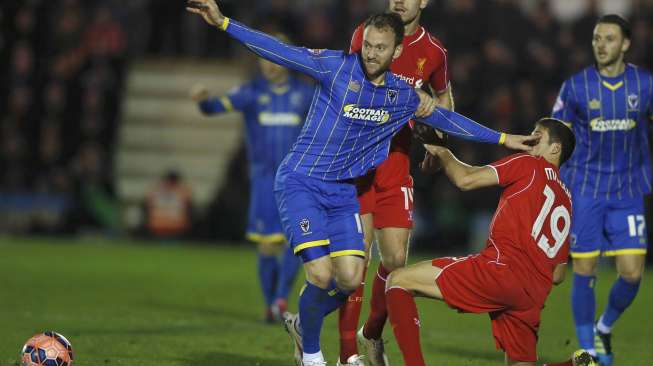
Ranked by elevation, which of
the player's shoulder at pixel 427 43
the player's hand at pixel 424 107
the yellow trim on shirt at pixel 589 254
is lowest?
the yellow trim on shirt at pixel 589 254

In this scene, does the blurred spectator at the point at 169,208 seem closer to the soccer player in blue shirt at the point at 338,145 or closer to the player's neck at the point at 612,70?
the player's neck at the point at 612,70

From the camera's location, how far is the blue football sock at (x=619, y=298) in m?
9.77

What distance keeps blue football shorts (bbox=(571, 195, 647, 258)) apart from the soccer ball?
4.19 meters

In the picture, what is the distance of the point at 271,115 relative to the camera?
40.4 ft

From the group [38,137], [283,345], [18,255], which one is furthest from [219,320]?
[38,137]

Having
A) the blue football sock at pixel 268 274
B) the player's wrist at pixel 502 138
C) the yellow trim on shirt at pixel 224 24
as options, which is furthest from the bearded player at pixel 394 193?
the blue football sock at pixel 268 274

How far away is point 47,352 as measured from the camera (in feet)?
25.1

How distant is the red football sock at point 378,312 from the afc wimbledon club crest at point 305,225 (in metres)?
1.04

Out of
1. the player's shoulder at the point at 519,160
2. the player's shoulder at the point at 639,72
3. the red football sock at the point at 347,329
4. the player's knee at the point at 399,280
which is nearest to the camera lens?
the player's knee at the point at 399,280

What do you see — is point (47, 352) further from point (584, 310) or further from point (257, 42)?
point (584, 310)

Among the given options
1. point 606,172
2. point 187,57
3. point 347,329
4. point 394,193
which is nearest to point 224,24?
point 394,193

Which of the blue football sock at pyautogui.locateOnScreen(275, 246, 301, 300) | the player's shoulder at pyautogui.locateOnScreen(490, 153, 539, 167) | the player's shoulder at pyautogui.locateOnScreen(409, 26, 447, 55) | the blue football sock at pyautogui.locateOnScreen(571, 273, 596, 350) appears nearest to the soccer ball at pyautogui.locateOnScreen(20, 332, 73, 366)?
the player's shoulder at pyautogui.locateOnScreen(490, 153, 539, 167)

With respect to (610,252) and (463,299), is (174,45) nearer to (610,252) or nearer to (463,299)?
(610,252)

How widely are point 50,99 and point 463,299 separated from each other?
15.8 meters
